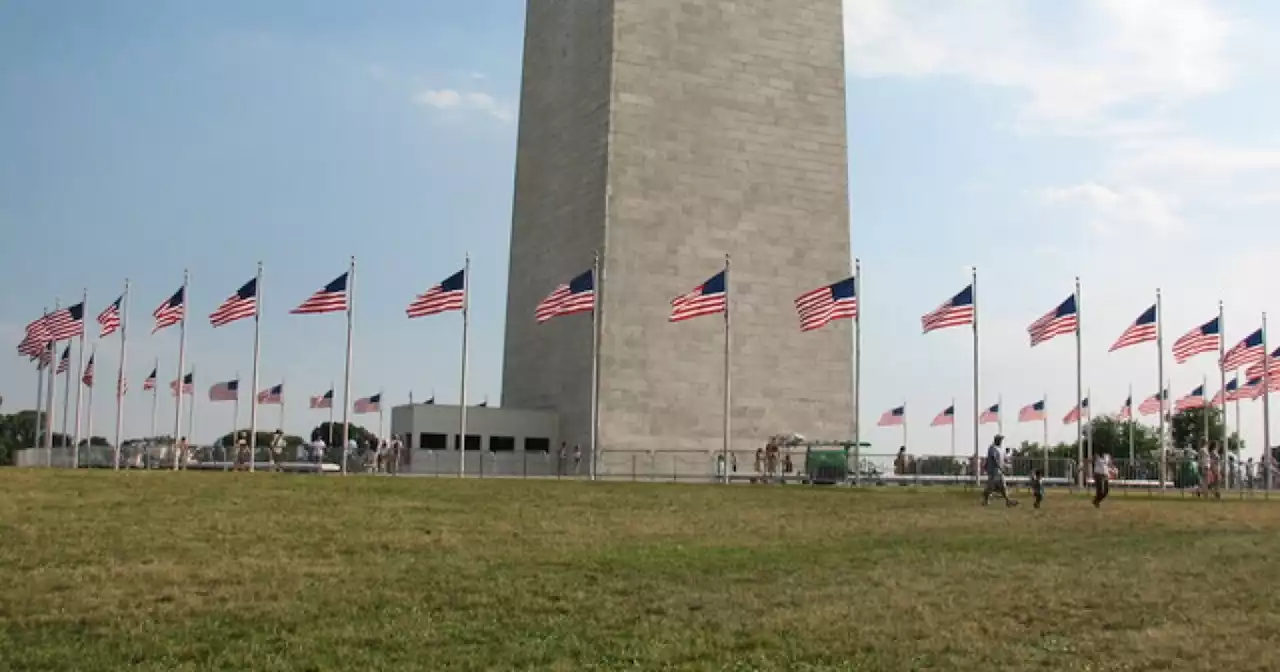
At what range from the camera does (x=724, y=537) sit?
22.1 m

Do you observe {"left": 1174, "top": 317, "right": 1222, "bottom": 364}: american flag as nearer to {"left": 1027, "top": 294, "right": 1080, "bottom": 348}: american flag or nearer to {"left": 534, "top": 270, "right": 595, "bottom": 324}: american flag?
Result: {"left": 1027, "top": 294, "right": 1080, "bottom": 348}: american flag

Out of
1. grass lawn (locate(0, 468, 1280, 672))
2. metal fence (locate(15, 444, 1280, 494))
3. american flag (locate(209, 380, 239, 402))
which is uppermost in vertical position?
american flag (locate(209, 380, 239, 402))

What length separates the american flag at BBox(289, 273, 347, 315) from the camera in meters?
39.5

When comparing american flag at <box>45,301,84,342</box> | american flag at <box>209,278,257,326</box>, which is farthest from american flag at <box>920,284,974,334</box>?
american flag at <box>45,301,84,342</box>

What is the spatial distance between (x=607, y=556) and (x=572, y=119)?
40.4m

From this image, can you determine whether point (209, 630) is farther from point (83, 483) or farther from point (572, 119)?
point (572, 119)

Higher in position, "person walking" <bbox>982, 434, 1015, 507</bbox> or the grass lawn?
"person walking" <bbox>982, 434, 1015, 507</bbox>

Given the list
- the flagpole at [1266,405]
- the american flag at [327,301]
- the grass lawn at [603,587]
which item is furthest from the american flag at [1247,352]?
the american flag at [327,301]

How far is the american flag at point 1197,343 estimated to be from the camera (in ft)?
153

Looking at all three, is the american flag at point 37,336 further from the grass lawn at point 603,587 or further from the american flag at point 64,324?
the grass lawn at point 603,587

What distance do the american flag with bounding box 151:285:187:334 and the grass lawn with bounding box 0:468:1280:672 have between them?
58.5ft

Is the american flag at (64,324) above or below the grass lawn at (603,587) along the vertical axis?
above

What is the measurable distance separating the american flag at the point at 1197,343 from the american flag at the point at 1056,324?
241 inches

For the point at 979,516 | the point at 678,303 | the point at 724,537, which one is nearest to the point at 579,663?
the point at 724,537
